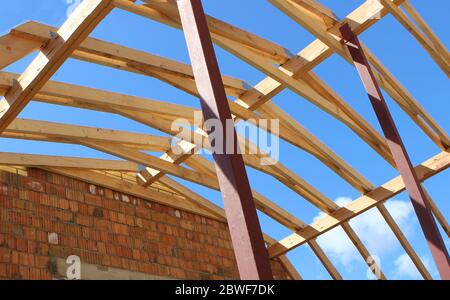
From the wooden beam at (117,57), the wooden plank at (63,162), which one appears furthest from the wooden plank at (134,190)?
the wooden beam at (117,57)

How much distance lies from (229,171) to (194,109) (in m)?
4.02

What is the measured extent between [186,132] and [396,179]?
10.2 feet

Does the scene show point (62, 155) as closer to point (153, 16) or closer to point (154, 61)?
point (154, 61)

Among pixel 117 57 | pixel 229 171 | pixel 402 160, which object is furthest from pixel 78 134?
pixel 229 171

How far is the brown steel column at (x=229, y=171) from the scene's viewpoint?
2559 mm

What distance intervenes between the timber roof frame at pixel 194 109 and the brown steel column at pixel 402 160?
0.17 meters

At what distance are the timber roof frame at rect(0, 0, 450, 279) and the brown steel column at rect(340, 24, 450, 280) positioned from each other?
169mm

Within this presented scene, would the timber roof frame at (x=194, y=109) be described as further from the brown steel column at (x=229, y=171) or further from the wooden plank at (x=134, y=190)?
the brown steel column at (x=229, y=171)

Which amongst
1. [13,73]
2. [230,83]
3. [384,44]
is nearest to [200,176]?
[230,83]

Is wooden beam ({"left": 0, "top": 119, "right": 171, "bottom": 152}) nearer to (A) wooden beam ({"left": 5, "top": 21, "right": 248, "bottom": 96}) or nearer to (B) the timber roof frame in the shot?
(B) the timber roof frame

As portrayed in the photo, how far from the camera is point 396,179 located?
26.5ft

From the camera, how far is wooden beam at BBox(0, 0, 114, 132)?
4.12 m

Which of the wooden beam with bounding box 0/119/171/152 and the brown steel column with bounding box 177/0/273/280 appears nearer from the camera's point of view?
the brown steel column with bounding box 177/0/273/280

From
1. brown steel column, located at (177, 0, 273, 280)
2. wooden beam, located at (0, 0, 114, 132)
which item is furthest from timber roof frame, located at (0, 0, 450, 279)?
brown steel column, located at (177, 0, 273, 280)
